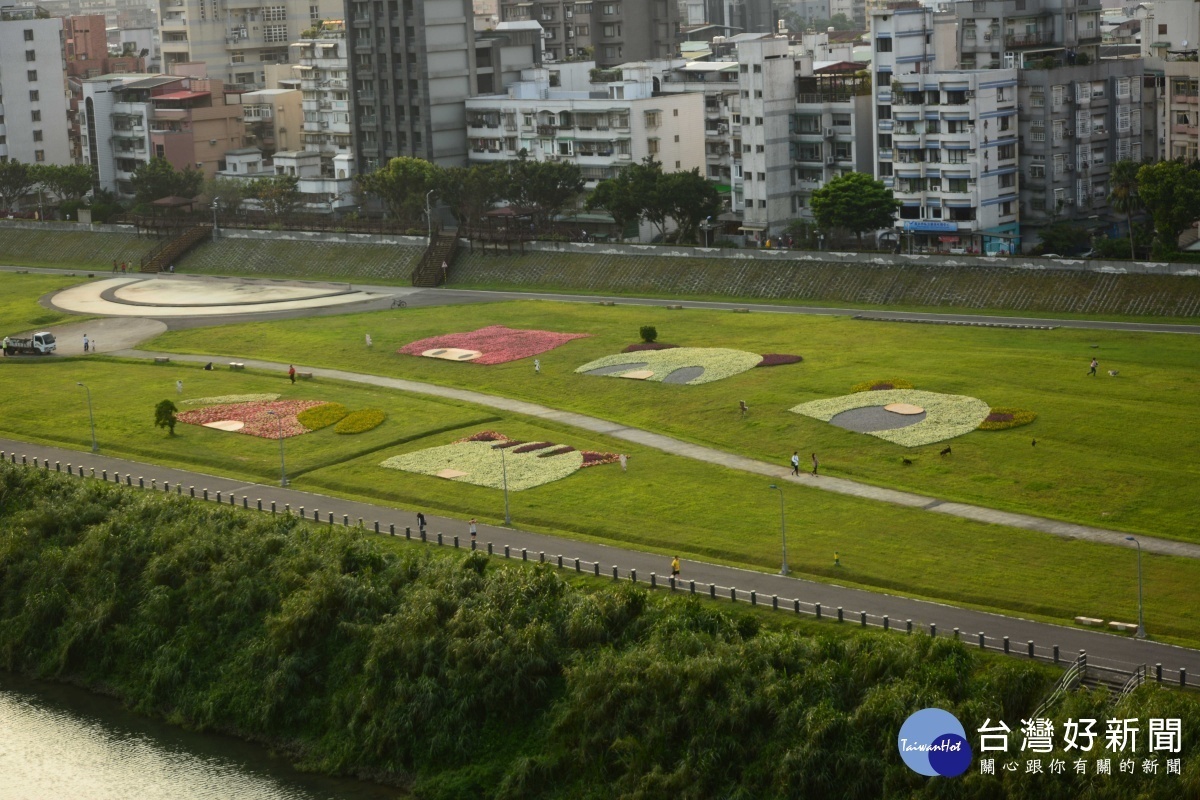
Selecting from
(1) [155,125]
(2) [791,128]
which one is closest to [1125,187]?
(2) [791,128]

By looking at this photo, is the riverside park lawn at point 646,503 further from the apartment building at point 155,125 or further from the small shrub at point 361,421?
the apartment building at point 155,125

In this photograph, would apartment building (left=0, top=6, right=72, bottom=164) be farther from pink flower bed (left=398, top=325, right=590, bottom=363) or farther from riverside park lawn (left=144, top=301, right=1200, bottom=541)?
pink flower bed (left=398, top=325, right=590, bottom=363)

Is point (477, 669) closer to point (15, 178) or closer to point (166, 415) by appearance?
point (166, 415)

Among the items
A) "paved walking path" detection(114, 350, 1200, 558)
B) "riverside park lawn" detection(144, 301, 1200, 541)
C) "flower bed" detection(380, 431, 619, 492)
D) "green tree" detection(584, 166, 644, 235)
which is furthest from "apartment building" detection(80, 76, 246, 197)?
"flower bed" detection(380, 431, 619, 492)

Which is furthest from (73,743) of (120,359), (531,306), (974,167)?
(974,167)

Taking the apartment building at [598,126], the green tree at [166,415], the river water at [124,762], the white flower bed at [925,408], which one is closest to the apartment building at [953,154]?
the apartment building at [598,126]

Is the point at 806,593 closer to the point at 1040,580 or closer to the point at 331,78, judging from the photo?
the point at 1040,580

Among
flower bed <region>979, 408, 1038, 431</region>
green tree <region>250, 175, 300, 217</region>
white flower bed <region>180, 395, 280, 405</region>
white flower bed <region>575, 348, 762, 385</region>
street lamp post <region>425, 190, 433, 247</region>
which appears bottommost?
flower bed <region>979, 408, 1038, 431</region>
